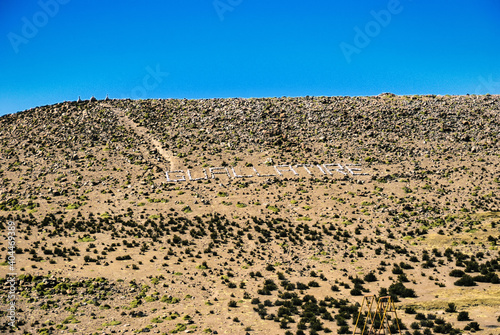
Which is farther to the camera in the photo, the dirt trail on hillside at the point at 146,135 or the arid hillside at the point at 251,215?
the dirt trail on hillside at the point at 146,135

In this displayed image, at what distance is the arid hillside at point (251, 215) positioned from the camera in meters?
29.4

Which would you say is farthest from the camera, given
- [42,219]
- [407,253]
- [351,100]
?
[351,100]

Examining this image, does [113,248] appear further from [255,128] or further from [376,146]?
[376,146]

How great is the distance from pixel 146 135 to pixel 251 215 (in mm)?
36420

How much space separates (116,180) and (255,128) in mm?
30586

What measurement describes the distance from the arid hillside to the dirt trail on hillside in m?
0.42

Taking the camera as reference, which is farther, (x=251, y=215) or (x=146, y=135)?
(x=146, y=135)

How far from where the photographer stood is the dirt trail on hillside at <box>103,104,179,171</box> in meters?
69.1

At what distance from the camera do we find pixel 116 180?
62.8 m

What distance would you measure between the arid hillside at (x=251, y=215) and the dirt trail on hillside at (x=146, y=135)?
0.42m

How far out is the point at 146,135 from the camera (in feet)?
261

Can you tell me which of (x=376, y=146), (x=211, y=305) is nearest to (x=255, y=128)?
(x=376, y=146)

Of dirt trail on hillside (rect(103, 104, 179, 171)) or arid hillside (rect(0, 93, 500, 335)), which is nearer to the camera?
arid hillside (rect(0, 93, 500, 335))

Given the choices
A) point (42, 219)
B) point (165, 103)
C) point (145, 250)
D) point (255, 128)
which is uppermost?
point (165, 103)
